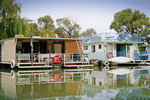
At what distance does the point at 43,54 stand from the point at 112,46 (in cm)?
1021

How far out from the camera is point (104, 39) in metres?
24.1

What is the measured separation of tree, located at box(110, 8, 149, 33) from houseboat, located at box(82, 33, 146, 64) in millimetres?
7531

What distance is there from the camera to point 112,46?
79.8 feet

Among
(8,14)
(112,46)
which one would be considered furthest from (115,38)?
(8,14)

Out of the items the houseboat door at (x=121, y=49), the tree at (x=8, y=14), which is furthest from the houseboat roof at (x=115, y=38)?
the tree at (x=8, y=14)

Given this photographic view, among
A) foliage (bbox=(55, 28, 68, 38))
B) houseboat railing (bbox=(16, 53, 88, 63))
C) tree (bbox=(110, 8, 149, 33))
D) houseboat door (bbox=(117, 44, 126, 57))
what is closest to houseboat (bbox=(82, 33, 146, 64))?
houseboat door (bbox=(117, 44, 126, 57))

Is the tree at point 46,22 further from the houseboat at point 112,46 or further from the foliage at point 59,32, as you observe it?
the houseboat at point 112,46

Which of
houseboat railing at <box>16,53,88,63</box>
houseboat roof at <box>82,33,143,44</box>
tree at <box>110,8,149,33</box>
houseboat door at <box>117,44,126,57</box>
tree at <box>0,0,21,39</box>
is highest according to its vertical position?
tree at <box>110,8,149,33</box>

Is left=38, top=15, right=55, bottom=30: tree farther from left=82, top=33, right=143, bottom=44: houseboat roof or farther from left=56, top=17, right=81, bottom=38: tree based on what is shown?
left=82, top=33, right=143, bottom=44: houseboat roof

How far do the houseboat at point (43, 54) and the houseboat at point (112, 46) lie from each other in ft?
15.6

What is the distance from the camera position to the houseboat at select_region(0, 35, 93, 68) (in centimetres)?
1677

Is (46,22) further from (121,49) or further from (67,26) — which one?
(121,49)

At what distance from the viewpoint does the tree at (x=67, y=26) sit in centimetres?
3867

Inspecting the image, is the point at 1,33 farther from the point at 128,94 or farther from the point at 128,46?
the point at 128,94
